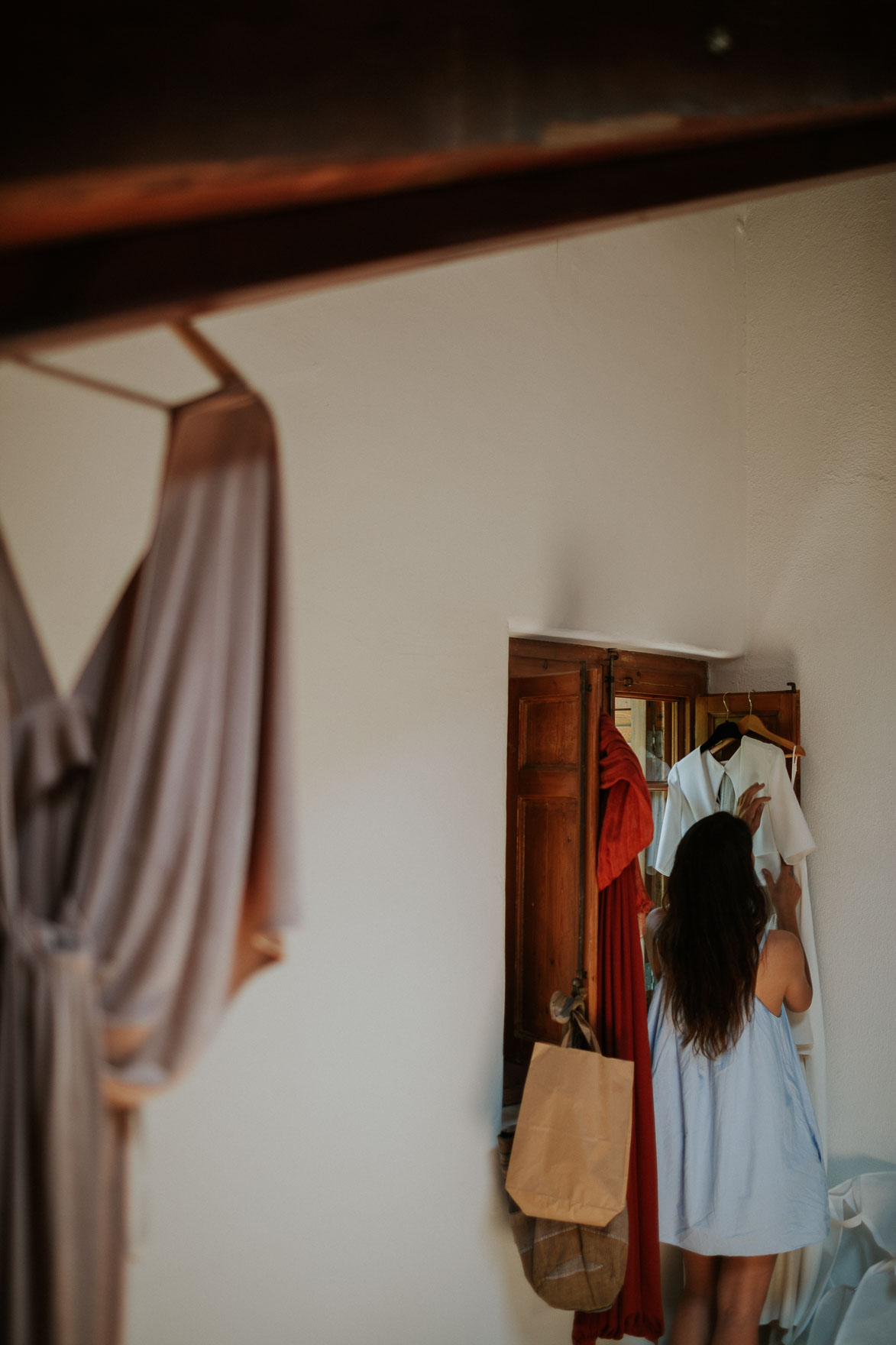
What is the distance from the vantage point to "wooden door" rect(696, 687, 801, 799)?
9.73 feet

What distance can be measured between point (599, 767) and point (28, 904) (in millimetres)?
1804

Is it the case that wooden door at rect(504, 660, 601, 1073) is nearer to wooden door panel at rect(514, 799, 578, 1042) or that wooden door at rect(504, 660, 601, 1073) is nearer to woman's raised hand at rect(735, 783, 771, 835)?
wooden door panel at rect(514, 799, 578, 1042)

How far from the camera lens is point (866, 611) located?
2.89 metres

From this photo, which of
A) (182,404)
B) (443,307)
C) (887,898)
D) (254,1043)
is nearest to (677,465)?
(443,307)

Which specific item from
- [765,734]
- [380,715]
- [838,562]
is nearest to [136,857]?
[380,715]

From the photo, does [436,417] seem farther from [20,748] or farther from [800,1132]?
[800,1132]

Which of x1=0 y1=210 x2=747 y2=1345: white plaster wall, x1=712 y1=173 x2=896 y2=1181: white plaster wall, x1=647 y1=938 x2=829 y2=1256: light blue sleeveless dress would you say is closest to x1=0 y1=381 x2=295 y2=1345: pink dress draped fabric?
x1=0 y1=210 x2=747 y2=1345: white plaster wall

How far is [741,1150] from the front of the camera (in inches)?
94.0

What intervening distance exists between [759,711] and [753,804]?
37cm

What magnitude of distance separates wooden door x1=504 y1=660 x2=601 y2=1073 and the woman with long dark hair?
0.86ft

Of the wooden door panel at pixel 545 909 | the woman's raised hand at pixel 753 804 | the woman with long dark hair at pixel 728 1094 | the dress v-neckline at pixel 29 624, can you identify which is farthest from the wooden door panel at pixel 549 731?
the dress v-neckline at pixel 29 624

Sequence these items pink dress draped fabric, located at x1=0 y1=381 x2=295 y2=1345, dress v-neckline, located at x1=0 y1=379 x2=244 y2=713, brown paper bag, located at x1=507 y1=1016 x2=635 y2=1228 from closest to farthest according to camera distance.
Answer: pink dress draped fabric, located at x1=0 y1=381 x2=295 y2=1345 → dress v-neckline, located at x1=0 y1=379 x2=244 y2=713 → brown paper bag, located at x1=507 y1=1016 x2=635 y2=1228

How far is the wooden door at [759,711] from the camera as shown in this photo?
9.73 ft

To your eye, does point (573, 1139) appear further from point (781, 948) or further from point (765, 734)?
point (765, 734)
